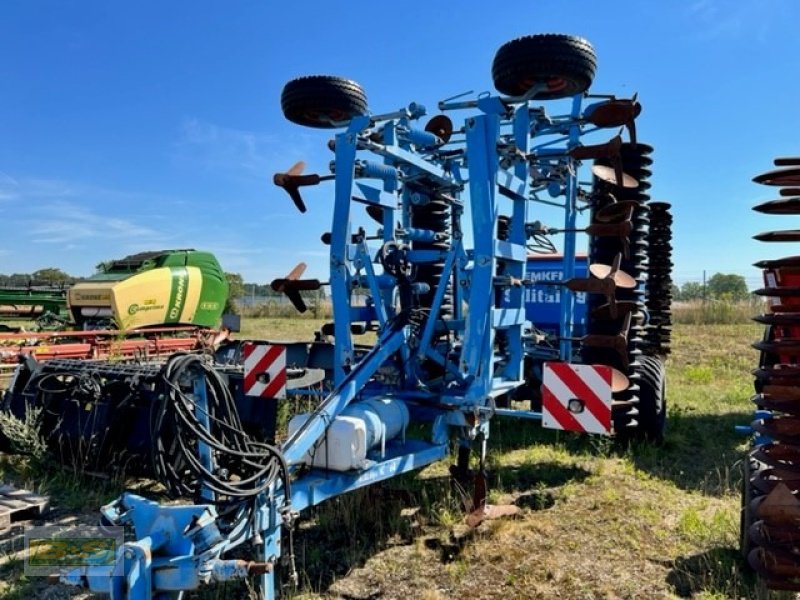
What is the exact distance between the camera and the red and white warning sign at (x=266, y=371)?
461cm

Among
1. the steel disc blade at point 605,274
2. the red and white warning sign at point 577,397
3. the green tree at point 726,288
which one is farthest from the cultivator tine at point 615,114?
the green tree at point 726,288

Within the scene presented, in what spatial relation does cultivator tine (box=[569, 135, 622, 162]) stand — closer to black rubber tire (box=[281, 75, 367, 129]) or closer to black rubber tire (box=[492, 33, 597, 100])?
black rubber tire (box=[492, 33, 597, 100])

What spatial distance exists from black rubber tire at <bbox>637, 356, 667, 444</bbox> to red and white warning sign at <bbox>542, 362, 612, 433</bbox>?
219 cm

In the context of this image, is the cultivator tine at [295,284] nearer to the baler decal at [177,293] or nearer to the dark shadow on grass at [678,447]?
the dark shadow on grass at [678,447]

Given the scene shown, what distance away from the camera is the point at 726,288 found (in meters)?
27.4

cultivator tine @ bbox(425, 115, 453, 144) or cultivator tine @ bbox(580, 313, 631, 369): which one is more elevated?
cultivator tine @ bbox(425, 115, 453, 144)

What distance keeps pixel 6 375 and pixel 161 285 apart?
10.0 feet

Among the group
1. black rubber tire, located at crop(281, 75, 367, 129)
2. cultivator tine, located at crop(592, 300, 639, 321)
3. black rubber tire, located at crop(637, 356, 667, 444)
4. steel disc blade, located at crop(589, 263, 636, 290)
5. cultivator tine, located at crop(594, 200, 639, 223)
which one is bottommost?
black rubber tire, located at crop(637, 356, 667, 444)

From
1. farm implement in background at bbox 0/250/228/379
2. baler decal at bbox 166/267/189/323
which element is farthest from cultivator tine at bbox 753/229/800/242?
baler decal at bbox 166/267/189/323

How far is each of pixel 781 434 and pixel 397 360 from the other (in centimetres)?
232

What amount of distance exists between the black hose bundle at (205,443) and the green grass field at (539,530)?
812 millimetres

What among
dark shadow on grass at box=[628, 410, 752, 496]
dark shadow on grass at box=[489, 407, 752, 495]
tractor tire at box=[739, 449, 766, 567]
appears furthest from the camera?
dark shadow on grass at box=[489, 407, 752, 495]

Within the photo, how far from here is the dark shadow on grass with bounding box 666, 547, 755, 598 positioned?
3248 millimetres

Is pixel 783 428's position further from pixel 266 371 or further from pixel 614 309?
pixel 266 371
